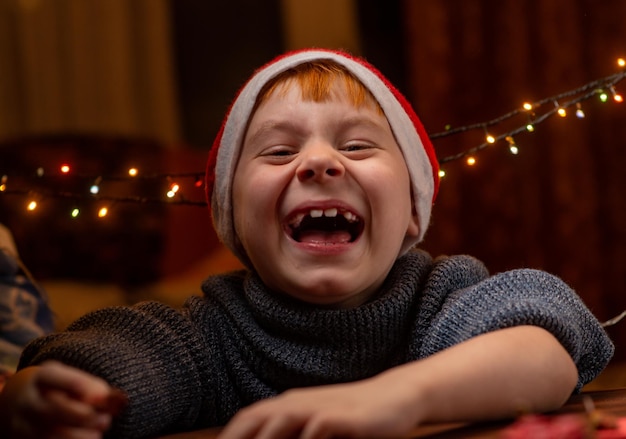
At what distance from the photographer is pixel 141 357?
825 millimetres

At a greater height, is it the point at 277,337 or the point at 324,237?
the point at 324,237

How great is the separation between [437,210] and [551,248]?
1.26 ft

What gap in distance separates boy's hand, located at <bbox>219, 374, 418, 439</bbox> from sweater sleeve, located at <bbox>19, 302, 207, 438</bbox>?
219 mm

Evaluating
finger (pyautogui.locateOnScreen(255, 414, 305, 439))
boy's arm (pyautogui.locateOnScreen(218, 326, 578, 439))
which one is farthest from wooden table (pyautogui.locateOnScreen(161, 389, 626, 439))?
finger (pyautogui.locateOnScreen(255, 414, 305, 439))

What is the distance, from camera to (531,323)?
763 mm

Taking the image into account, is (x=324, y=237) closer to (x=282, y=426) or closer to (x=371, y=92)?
(x=371, y=92)

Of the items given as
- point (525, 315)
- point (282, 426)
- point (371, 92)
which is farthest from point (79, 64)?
→ point (282, 426)

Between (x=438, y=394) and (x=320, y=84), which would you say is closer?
(x=438, y=394)

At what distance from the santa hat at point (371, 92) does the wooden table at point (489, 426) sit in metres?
0.27

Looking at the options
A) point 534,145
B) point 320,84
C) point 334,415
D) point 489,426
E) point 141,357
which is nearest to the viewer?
point 334,415

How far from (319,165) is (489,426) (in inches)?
12.4

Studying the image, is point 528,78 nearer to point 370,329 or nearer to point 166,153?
point 166,153

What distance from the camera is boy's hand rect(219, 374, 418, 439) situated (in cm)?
54

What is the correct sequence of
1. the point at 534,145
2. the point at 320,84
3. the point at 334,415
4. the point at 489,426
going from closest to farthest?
the point at 334,415 < the point at 489,426 < the point at 320,84 < the point at 534,145
